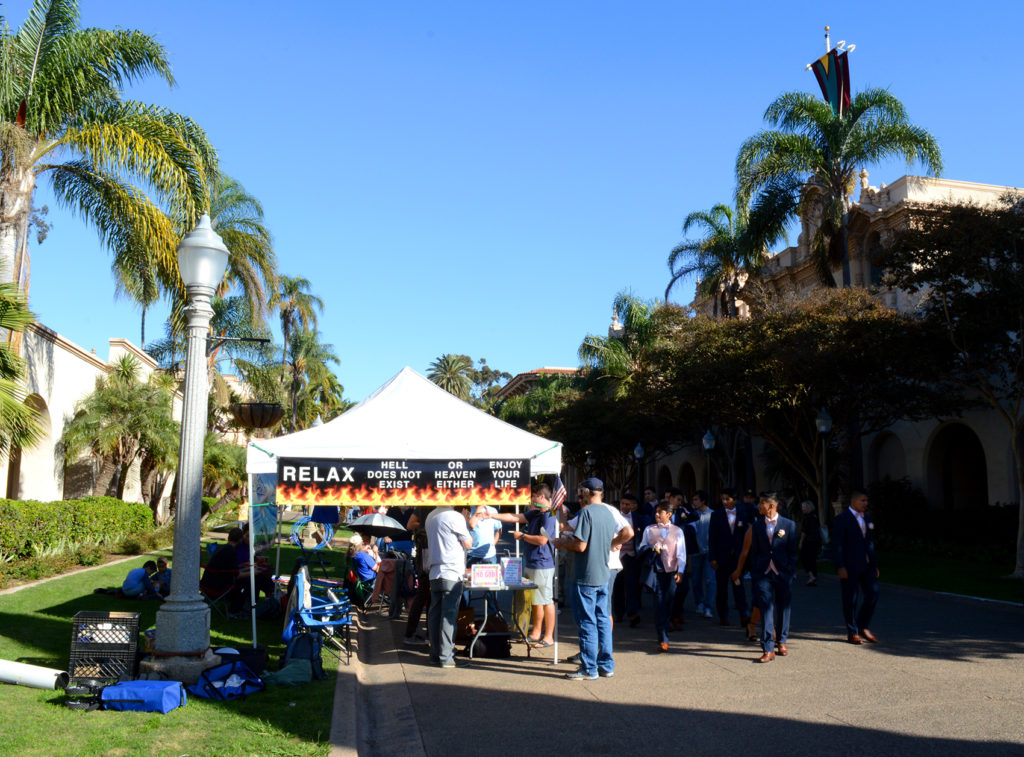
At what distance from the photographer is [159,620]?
7.70 meters

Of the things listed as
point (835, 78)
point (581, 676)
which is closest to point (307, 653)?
point (581, 676)

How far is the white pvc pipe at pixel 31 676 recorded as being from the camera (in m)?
7.20

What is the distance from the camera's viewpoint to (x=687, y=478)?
163 feet

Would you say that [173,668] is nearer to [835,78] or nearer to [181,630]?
[181,630]

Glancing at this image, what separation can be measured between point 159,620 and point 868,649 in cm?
755

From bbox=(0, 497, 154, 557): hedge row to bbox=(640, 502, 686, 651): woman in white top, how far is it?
11.8 meters

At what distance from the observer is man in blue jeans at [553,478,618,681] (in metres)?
8.40

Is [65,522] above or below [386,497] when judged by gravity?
below

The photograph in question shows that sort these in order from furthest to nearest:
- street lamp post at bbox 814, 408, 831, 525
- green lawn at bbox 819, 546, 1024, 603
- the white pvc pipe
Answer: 1. street lamp post at bbox 814, 408, 831, 525
2. green lawn at bbox 819, 546, 1024, 603
3. the white pvc pipe

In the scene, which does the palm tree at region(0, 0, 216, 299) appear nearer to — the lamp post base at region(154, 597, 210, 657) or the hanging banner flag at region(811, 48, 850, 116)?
the lamp post base at region(154, 597, 210, 657)

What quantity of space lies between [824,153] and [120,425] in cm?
2260

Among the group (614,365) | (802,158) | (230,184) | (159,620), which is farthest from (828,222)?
(159,620)

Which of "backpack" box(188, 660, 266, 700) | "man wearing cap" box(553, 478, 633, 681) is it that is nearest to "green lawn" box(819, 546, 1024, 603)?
"man wearing cap" box(553, 478, 633, 681)

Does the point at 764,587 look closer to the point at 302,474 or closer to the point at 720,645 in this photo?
the point at 720,645
